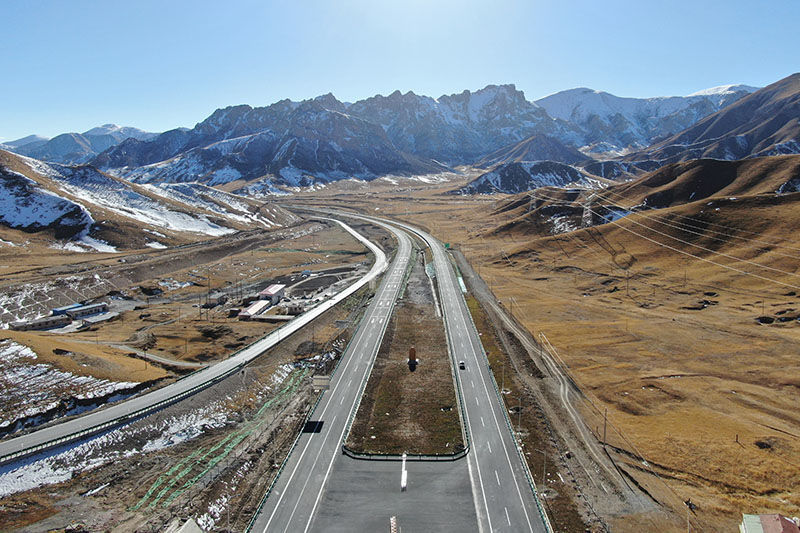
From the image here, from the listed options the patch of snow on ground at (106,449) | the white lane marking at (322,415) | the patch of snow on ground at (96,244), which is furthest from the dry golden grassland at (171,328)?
the white lane marking at (322,415)

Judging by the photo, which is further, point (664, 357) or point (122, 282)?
point (122, 282)

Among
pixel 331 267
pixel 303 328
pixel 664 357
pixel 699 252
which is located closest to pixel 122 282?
pixel 331 267

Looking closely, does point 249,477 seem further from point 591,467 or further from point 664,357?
point 664,357

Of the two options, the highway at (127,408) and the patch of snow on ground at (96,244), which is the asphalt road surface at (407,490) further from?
the patch of snow on ground at (96,244)

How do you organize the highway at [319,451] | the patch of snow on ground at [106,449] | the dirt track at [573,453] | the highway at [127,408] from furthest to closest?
the highway at [127,408]
the patch of snow on ground at [106,449]
the dirt track at [573,453]
the highway at [319,451]

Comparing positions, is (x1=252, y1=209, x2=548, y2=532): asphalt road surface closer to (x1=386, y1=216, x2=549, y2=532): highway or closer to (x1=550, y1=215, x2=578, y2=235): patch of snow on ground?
(x1=386, y1=216, x2=549, y2=532): highway

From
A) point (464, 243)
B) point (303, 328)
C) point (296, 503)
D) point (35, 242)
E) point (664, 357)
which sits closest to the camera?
point (296, 503)
